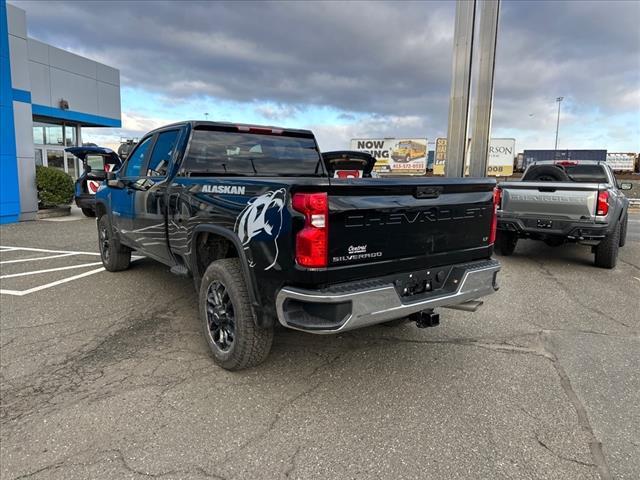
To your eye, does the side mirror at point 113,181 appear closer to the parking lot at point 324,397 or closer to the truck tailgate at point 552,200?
the parking lot at point 324,397

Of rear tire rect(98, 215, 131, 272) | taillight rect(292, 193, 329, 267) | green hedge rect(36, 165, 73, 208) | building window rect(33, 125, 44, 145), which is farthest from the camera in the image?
Result: building window rect(33, 125, 44, 145)

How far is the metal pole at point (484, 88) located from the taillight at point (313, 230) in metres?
12.3

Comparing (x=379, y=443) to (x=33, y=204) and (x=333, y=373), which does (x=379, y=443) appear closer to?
(x=333, y=373)

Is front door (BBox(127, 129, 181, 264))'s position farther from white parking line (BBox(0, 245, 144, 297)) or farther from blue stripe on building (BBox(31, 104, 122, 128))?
blue stripe on building (BBox(31, 104, 122, 128))

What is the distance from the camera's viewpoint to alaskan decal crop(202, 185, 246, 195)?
10.7 ft

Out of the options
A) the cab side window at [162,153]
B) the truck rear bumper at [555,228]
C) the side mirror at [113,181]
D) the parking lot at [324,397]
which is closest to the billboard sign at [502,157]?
the truck rear bumper at [555,228]

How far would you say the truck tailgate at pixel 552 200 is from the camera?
6762 millimetres

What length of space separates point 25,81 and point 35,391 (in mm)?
12753

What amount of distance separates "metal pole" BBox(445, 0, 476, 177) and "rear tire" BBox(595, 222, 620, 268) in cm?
674

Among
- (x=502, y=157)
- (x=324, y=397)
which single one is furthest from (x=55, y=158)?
(x=502, y=157)

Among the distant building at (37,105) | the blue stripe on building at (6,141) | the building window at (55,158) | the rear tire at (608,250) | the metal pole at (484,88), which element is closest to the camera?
the rear tire at (608,250)

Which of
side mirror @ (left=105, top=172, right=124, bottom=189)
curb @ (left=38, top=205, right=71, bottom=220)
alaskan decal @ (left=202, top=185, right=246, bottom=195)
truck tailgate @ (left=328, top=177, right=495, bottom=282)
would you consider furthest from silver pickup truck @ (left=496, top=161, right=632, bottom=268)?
curb @ (left=38, top=205, right=71, bottom=220)

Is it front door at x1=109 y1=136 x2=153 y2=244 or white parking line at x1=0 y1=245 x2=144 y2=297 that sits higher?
front door at x1=109 y1=136 x2=153 y2=244

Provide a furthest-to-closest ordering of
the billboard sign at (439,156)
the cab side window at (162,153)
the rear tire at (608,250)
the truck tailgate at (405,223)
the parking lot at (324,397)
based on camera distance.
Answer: the billboard sign at (439,156), the rear tire at (608,250), the cab side window at (162,153), the truck tailgate at (405,223), the parking lot at (324,397)
